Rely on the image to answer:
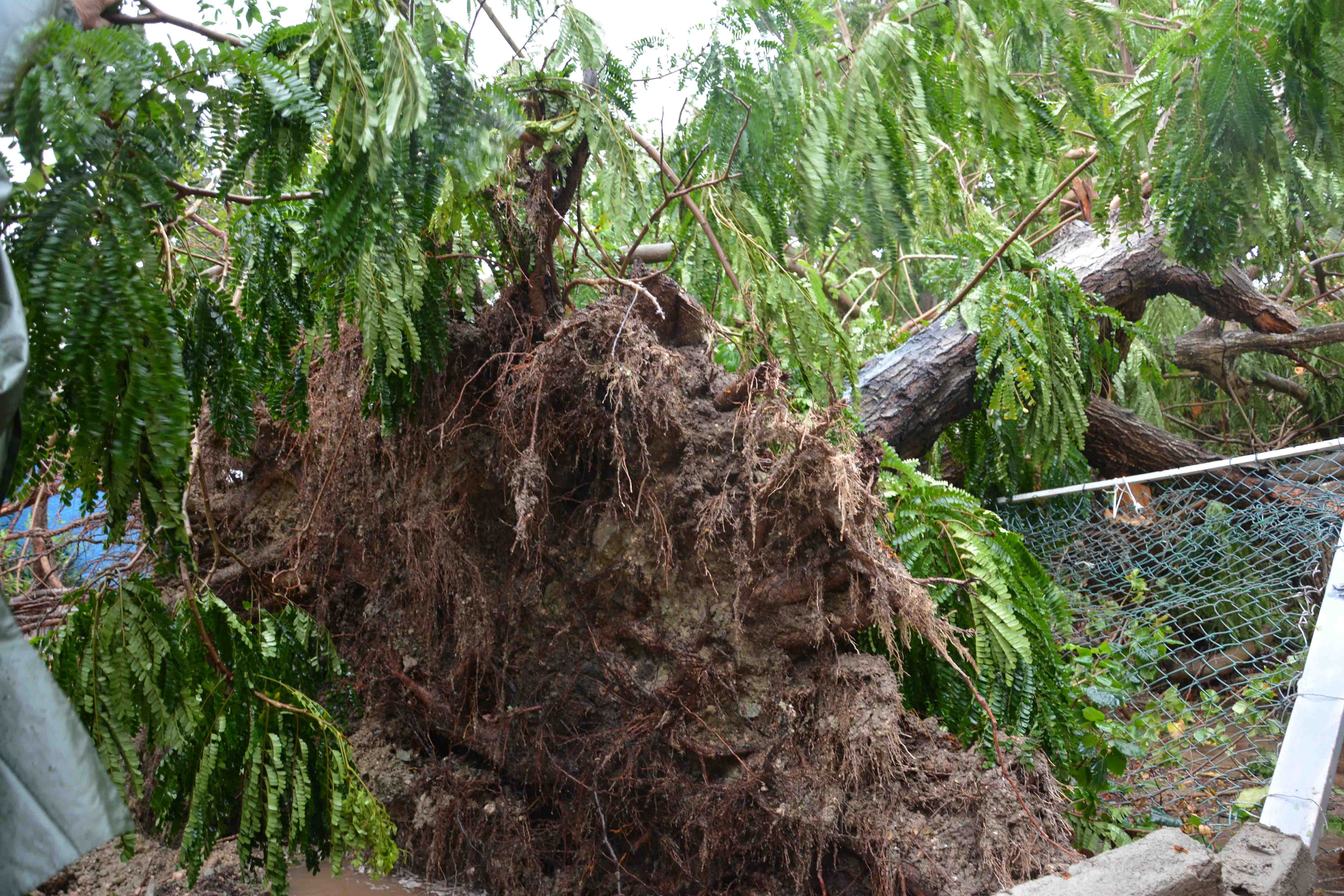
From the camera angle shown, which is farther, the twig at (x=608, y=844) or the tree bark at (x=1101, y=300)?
the tree bark at (x=1101, y=300)

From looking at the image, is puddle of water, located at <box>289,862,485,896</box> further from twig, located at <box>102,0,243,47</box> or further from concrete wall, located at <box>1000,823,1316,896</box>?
twig, located at <box>102,0,243,47</box>

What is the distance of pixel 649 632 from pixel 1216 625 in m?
3.80

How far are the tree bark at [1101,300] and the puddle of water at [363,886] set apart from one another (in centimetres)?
252

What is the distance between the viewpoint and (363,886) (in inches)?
135

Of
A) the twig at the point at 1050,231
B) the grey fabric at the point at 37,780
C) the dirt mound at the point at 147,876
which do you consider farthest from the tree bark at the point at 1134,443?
the grey fabric at the point at 37,780

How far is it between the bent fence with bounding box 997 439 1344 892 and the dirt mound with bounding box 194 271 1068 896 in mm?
943

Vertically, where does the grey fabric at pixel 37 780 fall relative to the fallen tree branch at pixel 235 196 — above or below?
below

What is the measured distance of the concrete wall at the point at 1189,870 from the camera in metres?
2.28

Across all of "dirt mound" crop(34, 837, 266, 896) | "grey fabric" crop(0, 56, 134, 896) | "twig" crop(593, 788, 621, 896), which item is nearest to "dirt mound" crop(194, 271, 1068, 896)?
"twig" crop(593, 788, 621, 896)

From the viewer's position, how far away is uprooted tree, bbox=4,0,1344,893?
1.76m

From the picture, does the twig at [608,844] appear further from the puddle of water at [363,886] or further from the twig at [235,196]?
the twig at [235,196]

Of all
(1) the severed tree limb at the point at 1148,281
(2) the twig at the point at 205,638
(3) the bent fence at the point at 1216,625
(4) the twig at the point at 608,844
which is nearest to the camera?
(2) the twig at the point at 205,638

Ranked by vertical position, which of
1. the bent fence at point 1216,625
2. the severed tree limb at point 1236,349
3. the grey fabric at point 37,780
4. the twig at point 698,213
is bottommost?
the bent fence at point 1216,625

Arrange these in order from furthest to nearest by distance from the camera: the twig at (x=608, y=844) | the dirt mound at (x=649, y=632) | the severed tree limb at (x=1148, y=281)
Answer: the severed tree limb at (x=1148, y=281) < the twig at (x=608, y=844) < the dirt mound at (x=649, y=632)
